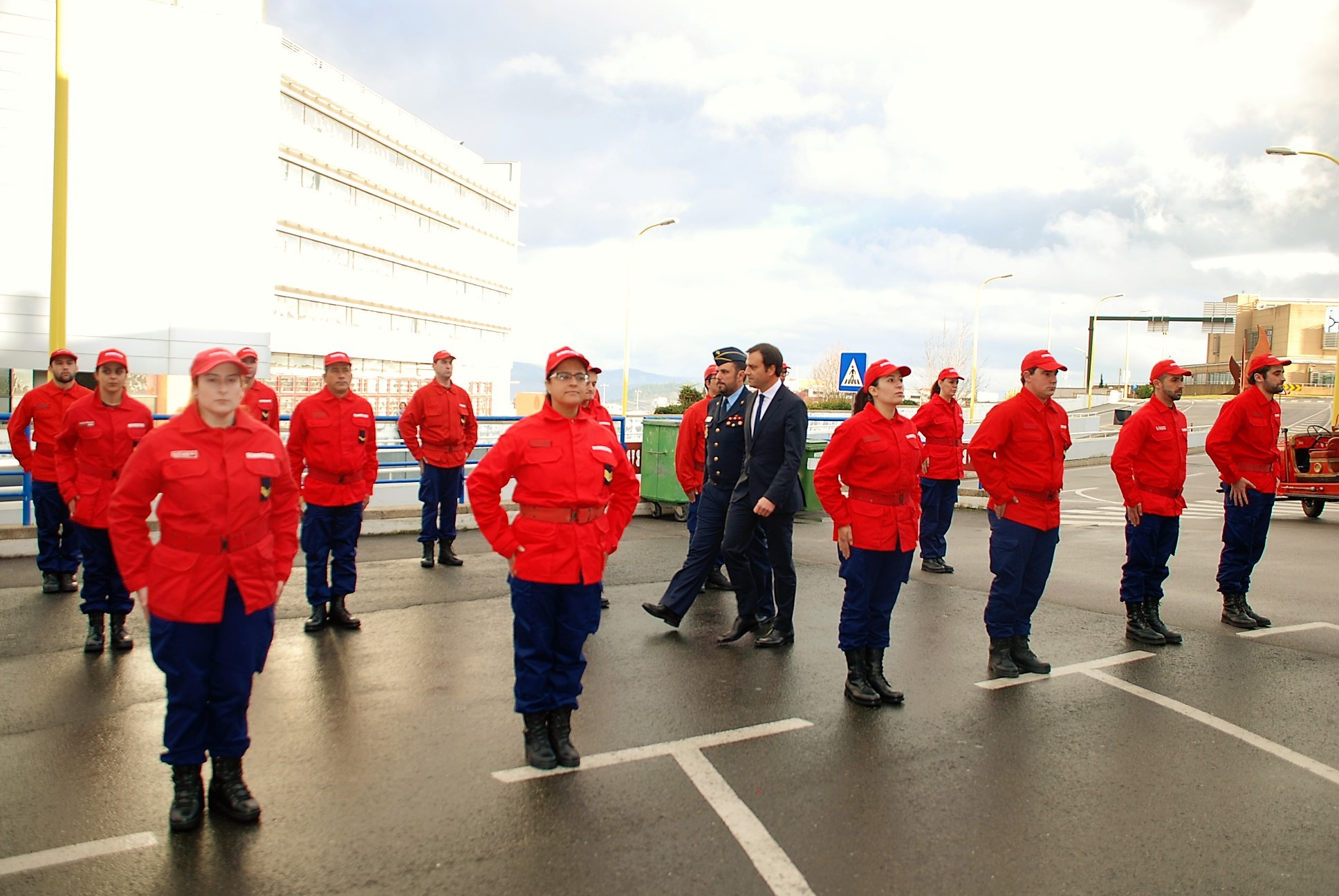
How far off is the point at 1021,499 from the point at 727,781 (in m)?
2.93

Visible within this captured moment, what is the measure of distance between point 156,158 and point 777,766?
35.0 meters

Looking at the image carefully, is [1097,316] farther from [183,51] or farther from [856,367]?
[183,51]

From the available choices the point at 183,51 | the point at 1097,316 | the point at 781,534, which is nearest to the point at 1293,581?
the point at 781,534

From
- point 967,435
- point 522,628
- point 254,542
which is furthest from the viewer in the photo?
point 967,435

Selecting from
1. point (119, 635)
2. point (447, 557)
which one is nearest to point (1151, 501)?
point (447, 557)

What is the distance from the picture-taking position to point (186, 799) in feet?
12.6

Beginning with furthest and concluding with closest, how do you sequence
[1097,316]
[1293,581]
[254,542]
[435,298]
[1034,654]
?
[435,298], [1097,316], [1293,581], [1034,654], [254,542]

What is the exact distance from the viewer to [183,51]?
34094mm

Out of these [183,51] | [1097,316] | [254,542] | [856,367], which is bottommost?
[254,542]

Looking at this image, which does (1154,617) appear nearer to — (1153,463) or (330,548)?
(1153,463)

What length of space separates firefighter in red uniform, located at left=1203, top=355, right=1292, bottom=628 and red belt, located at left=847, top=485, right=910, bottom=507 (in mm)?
3490

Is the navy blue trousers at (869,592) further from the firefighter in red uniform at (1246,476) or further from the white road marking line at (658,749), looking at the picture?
the firefighter in red uniform at (1246,476)

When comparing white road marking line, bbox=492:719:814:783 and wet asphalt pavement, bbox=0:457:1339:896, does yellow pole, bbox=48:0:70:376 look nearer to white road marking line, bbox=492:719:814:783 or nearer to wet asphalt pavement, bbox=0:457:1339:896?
wet asphalt pavement, bbox=0:457:1339:896

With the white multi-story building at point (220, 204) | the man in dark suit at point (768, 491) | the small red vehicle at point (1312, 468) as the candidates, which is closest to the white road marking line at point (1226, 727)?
the man in dark suit at point (768, 491)
